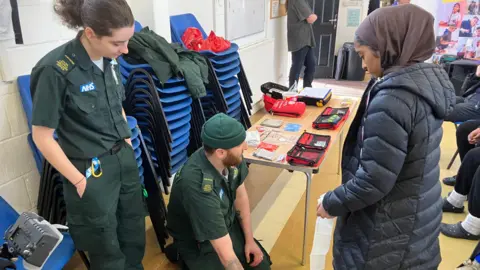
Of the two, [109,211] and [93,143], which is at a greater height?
[93,143]

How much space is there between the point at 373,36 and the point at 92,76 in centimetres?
100

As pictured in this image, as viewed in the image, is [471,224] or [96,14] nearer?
[96,14]

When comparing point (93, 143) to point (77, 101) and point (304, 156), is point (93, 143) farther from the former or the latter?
point (304, 156)

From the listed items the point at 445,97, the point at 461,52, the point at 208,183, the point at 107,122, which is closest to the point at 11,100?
the point at 107,122

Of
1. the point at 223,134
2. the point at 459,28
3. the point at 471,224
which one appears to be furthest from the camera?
the point at 459,28

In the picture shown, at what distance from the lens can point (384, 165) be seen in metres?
1.11

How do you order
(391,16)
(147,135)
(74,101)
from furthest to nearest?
(147,135) < (74,101) < (391,16)

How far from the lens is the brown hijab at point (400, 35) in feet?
3.46

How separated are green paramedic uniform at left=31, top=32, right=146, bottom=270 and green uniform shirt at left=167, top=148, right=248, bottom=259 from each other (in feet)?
0.61

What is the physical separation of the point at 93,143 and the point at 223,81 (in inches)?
56.7

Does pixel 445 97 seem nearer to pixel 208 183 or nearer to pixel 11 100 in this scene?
pixel 208 183

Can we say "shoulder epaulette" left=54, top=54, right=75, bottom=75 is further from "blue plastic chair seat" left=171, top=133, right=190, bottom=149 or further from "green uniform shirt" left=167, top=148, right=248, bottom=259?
"blue plastic chair seat" left=171, top=133, right=190, bottom=149

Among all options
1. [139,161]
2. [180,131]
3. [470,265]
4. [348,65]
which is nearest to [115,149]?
[139,161]

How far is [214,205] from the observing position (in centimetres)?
162
